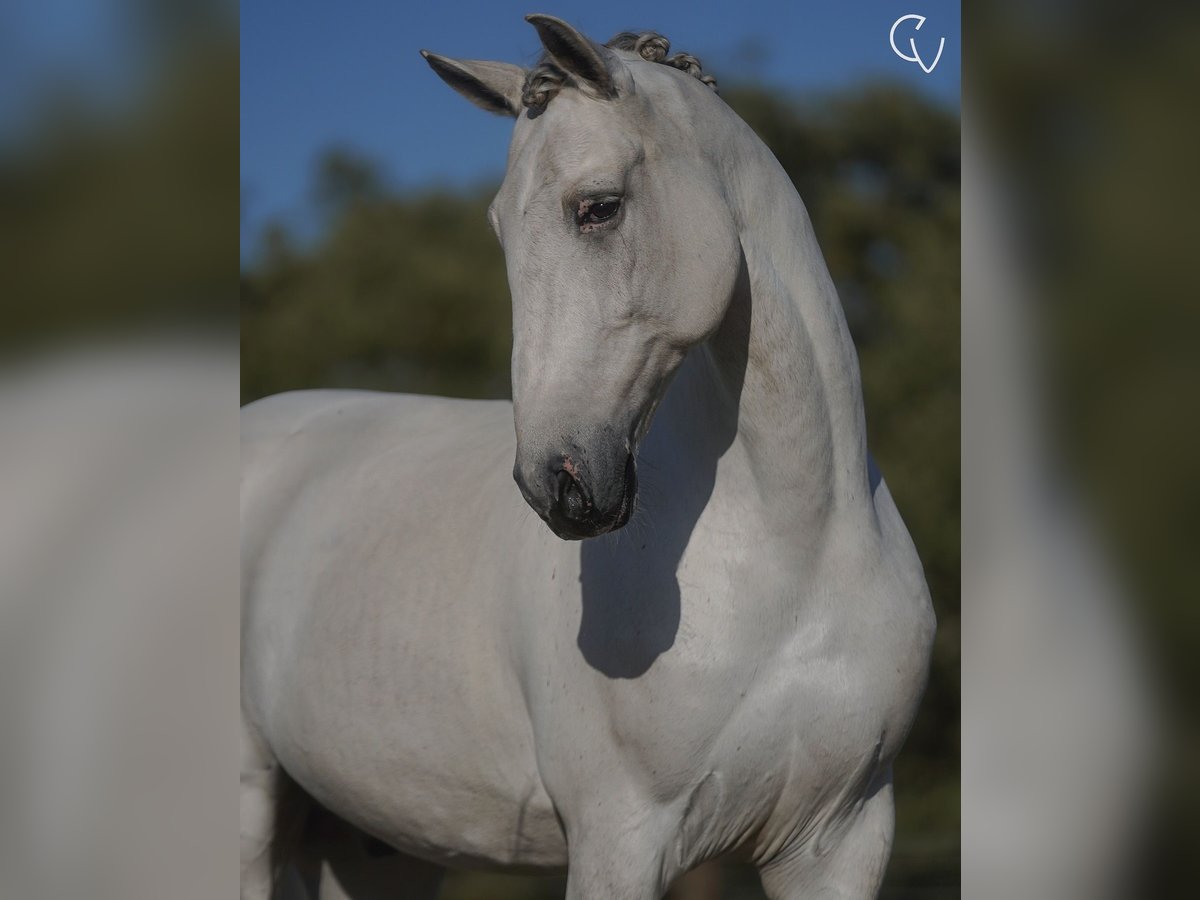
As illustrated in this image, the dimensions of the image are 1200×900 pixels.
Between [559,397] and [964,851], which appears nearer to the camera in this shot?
[964,851]

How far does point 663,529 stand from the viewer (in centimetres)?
177

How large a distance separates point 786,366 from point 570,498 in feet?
1.38

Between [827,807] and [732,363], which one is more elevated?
[732,363]

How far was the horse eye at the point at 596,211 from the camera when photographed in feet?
4.78

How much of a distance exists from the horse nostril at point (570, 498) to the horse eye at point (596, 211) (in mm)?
302

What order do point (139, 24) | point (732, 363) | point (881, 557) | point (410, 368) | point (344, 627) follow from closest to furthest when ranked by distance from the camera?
point (139, 24), point (732, 363), point (881, 557), point (344, 627), point (410, 368)

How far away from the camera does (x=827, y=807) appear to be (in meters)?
1.82

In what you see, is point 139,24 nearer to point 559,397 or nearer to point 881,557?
point 559,397

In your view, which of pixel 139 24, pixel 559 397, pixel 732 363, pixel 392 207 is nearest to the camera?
pixel 139 24

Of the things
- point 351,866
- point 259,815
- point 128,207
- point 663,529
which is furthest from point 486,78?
point 351,866

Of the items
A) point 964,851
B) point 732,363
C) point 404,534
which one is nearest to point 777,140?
point 404,534

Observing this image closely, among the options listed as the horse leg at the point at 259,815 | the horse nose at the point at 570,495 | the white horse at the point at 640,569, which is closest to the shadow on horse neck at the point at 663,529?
the white horse at the point at 640,569

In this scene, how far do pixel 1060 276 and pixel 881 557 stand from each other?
1085mm

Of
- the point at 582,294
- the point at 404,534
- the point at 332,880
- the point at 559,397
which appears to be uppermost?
the point at 582,294
